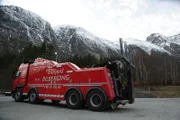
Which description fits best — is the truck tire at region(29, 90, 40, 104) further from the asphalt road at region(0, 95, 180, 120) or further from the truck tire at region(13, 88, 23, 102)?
the asphalt road at region(0, 95, 180, 120)

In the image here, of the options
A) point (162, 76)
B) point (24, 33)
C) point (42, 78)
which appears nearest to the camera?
point (42, 78)

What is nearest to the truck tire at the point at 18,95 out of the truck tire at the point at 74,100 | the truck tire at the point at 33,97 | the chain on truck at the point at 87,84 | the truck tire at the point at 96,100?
the truck tire at the point at 33,97

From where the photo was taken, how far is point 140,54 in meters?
66.2

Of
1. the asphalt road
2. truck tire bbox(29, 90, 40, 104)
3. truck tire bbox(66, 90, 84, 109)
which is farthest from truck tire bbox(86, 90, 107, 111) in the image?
truck tire bbox(29, 90, 40, 104)

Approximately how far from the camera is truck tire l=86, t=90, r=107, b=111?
36.0ft

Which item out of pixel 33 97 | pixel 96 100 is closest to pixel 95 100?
pixel 96 100

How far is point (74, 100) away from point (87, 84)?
135cm

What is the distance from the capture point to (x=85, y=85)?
12.0 m

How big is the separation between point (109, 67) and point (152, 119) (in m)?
4.24

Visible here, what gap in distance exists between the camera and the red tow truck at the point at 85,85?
11.3 metres

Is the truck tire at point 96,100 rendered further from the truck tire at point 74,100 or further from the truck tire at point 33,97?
the truck tire at point 33,97

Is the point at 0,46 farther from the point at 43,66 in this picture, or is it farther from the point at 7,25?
the point at 43,66

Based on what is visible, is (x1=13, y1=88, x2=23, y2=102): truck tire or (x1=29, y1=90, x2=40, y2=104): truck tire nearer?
(x1=29, y1=90, x2=40, y2=104): truck tire

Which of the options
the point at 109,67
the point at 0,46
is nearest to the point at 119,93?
the point at 109,67
